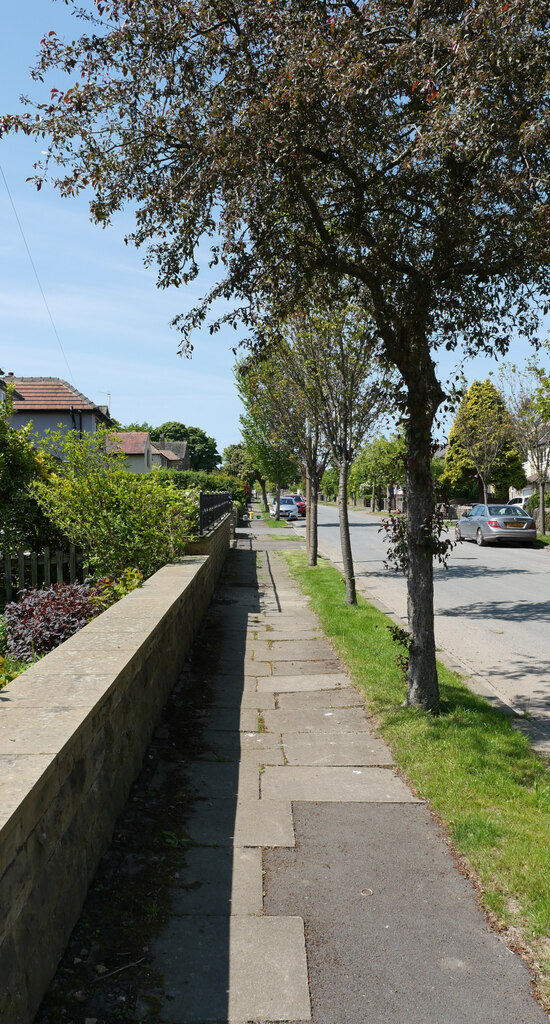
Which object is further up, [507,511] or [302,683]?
[507,511]

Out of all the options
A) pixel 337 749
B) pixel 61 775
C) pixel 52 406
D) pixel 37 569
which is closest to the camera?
pixel 61 775

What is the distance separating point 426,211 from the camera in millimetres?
6922

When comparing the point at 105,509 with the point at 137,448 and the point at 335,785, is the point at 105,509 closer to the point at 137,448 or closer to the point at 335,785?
the point at 335,785

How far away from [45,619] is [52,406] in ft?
103

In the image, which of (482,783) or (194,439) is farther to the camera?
(194,439)

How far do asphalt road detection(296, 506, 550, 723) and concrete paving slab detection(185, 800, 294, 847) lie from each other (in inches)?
121

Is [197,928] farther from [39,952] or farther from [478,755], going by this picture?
[478,755]

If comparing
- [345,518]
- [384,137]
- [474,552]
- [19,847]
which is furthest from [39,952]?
[474,552]

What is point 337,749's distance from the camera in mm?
5547

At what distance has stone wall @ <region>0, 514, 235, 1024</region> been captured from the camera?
95.9 inches

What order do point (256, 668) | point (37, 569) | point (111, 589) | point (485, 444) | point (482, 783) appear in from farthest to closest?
point (485, 444)
point (37, 569)
point (256, 668)
point (111, 589)
point (482, 783)

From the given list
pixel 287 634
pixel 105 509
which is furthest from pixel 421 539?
pixel 105 509

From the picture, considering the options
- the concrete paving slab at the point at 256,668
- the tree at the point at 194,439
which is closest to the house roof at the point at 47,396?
the concrete paving slab at the point at 256,668

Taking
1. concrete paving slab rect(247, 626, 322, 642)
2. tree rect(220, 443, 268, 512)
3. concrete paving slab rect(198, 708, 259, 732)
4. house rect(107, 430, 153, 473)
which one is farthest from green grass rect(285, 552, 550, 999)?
tree rect(220, 443, 268, 512)
